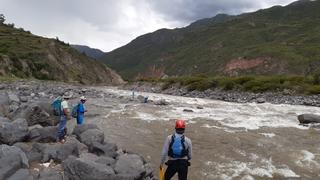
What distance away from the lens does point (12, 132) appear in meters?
16.7

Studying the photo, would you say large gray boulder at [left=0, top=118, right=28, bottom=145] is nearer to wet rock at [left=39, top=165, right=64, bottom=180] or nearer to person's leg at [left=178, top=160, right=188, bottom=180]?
wet rock at [left=39, top=165, right=64, bottom=180]

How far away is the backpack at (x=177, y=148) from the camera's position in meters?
11.4

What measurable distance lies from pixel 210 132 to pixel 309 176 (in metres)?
9.50

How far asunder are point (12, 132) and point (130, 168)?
5.77m

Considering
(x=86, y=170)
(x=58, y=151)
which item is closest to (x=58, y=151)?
(x=58, y=151)

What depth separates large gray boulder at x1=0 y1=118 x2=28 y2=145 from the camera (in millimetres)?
16239

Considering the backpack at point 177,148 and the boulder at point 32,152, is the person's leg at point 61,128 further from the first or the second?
the backpack at point 177,148

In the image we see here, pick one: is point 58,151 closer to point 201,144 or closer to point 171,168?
point 171,168

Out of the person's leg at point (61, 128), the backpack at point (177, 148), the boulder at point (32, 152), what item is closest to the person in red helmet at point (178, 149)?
the backpack at point (177, 148)

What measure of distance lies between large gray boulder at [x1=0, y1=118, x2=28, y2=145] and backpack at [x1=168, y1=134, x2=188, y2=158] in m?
7.82

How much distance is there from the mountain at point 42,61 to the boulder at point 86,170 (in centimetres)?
7550

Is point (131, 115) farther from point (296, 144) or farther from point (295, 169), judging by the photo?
point (295, 169)

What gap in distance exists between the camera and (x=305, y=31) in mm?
172875

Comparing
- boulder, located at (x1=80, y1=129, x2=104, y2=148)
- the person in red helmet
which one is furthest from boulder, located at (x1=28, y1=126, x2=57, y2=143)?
the person in red helmet
